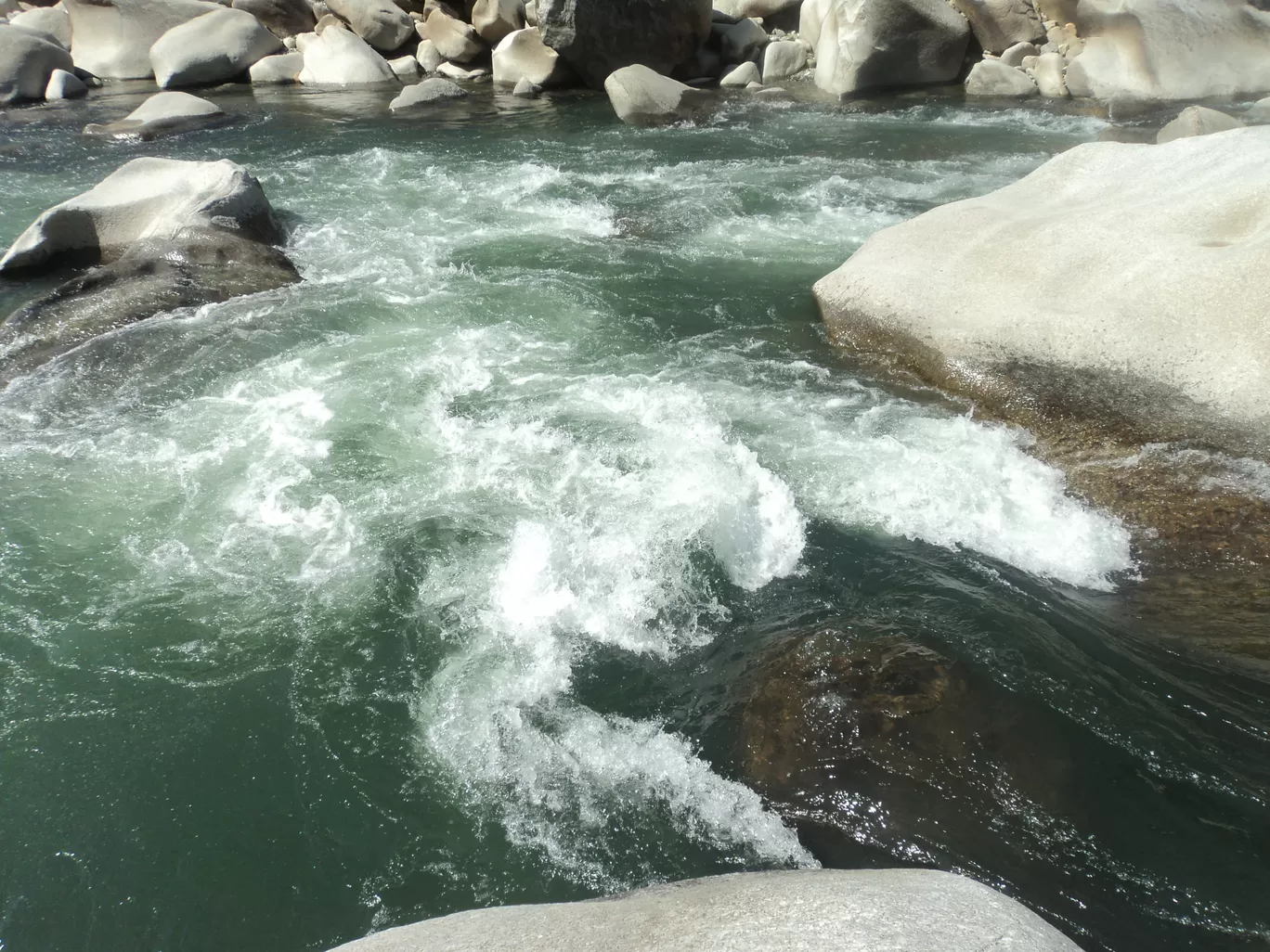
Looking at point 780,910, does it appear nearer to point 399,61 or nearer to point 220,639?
point 220,639

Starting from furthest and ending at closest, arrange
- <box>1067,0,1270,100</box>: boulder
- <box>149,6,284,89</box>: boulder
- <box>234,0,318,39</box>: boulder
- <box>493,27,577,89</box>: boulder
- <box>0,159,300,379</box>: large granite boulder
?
1. <box>234,0,318,39</box>: boulder
2. <box>149,6,284,89</box>: boulder
3. <box>493,27,577,89</box>: boulder
4. <box>1067,0,1270,100</box>: boulder
5. <box>0,159,300,379</box>: large granite boulder

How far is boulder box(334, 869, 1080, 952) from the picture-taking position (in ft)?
6.96

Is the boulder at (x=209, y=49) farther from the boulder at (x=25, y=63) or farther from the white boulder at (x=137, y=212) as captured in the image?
the white boulder at (x=137, y=212)

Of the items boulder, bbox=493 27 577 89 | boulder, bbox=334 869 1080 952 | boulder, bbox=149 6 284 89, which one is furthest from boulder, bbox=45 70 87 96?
boulder, bbox=334 869 1080 952

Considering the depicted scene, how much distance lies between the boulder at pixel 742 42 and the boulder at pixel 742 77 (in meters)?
1.22

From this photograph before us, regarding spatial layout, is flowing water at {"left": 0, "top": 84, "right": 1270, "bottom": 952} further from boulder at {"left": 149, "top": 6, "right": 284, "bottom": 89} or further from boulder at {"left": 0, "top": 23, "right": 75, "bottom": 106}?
boulder at {"left": 149, "top": 6, "right": 284, "bottom": 89}

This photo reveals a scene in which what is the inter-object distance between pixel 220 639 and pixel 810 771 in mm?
2951

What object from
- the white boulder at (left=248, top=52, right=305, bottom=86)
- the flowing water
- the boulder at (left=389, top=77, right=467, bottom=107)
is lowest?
the flowing water

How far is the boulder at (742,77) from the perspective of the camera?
1772 centimetres

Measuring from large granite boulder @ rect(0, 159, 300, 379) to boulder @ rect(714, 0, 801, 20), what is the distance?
48.7ft

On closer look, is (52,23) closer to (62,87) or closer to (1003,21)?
(62,87)

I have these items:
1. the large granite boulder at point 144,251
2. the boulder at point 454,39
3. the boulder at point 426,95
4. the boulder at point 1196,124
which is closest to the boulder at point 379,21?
the boulder at point 454,39

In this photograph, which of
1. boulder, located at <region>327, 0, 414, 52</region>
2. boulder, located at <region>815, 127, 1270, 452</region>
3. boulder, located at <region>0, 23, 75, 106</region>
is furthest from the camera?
boulder, located at <region>327, 0, 414, 52</region>

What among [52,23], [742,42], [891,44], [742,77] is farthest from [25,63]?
[891,44]
